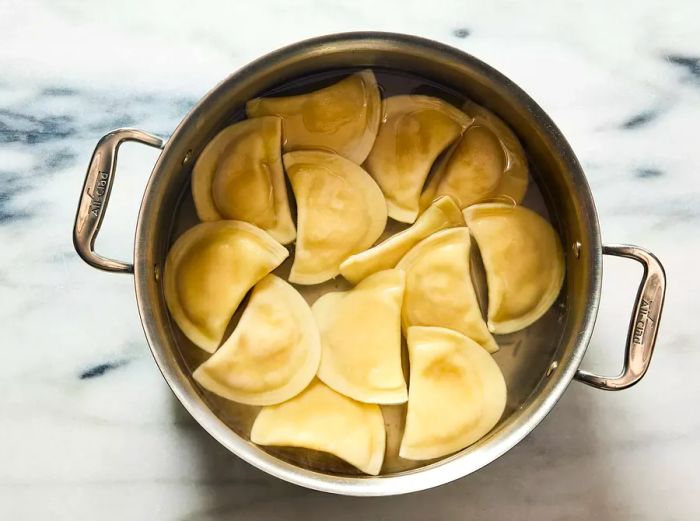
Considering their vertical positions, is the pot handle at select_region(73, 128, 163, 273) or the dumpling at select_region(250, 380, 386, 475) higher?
the pot handle at select_region(73, 128, 163, 273)

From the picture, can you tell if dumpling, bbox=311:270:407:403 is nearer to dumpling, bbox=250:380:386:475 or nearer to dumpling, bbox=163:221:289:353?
dumpling, bbox=250:380:386:475

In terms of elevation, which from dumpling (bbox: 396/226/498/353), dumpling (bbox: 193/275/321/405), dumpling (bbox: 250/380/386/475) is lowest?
dumpling (bbox: 250/380/386/475)

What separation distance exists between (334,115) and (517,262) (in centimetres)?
30

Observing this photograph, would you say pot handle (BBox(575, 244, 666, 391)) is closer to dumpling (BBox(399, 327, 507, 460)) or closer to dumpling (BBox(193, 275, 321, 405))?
dumpling (BBox(399, 327, 507, 460))

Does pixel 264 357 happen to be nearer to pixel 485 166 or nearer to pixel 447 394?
pixel 447 394

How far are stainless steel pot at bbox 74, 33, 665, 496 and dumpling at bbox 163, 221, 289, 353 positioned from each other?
19 mm

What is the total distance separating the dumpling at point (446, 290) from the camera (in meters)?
0.95

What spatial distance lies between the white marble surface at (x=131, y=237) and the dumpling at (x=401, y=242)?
0.20 m

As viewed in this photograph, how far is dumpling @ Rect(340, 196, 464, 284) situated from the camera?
95 centimetres

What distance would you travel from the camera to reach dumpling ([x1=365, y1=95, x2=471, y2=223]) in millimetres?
973

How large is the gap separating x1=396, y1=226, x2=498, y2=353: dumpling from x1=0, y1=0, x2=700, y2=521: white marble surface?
6.4 inches

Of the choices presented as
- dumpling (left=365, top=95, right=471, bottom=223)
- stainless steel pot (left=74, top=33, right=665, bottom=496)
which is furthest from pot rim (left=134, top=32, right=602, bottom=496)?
dumpling (left=365, top=95, right=471, bottom=223)

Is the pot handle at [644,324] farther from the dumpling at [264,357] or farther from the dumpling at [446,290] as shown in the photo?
the dumpling at [264,357]

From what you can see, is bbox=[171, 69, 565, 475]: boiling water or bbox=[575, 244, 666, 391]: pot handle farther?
bbox=[171, 69, 565, 475]: boiling water
